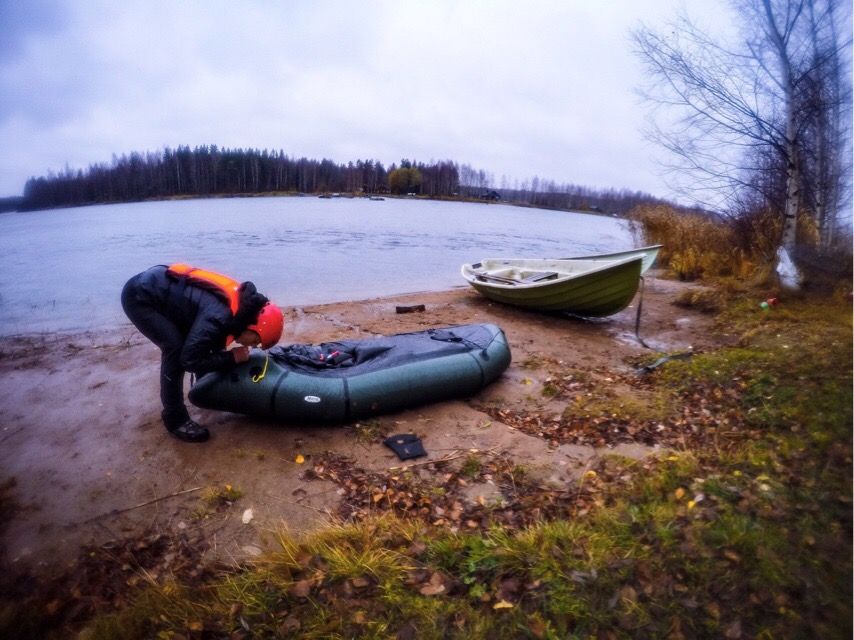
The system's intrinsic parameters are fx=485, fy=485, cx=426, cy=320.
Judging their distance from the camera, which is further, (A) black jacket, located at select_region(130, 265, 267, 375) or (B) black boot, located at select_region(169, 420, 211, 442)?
(B) black boot, located at select_region(169, 420, 211, 442)

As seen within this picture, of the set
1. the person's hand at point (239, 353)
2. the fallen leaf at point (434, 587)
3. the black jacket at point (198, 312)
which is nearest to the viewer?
the fallen leaf at point (434, 587)

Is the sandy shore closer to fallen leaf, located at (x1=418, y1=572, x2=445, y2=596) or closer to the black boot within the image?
the black boot

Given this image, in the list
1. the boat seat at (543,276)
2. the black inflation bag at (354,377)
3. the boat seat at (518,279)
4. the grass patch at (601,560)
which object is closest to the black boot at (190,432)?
the black inflation bag at (354,377)

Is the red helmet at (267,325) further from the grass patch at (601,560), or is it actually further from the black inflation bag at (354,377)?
the grass patch at (601,560)

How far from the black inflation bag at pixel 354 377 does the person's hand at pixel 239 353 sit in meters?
0.09

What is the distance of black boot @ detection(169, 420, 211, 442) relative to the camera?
15.5 ft

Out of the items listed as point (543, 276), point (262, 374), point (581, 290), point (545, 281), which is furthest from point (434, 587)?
point (543, 276)

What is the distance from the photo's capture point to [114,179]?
6838cm

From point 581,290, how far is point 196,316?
268 inches

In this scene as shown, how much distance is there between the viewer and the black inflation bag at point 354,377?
15.6 ft

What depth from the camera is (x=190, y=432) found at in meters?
4.73

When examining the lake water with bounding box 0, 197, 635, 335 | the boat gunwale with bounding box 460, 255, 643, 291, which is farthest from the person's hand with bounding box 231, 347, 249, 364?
the lake water with bounding box 0, 197, 635, 335

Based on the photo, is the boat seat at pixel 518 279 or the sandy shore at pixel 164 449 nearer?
the sandy shore at pixel 164 449

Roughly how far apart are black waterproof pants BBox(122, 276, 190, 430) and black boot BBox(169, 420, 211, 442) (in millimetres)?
126
